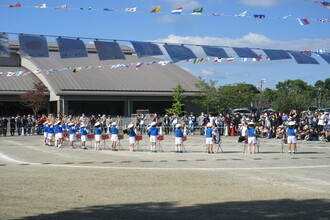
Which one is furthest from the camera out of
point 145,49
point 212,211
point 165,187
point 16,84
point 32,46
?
point 16,84

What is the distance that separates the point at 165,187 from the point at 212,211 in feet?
10.00

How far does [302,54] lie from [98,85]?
107 feet

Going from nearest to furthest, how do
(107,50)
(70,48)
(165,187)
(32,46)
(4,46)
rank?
(165,187) → (4,46) → (32,46) → (70,48) → (107,50)

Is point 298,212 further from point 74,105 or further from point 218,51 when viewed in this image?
point 74,105

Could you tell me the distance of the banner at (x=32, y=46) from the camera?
1362 centimetres

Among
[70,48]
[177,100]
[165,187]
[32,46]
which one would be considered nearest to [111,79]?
[177,100]

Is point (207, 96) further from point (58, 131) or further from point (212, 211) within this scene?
point (212, 211)

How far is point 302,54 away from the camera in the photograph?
19.8 metres

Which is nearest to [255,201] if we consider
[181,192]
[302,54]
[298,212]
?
[298,212]

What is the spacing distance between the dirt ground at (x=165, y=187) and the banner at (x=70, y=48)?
3986mm

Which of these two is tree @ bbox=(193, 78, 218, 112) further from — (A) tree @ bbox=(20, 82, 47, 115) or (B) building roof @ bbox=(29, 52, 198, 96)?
(A) tree @ bbox=(20, 82, 47, 115)

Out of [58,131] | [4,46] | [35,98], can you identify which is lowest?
[58,131]

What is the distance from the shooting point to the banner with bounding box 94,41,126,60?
15.8 m

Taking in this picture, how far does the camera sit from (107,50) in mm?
16016
